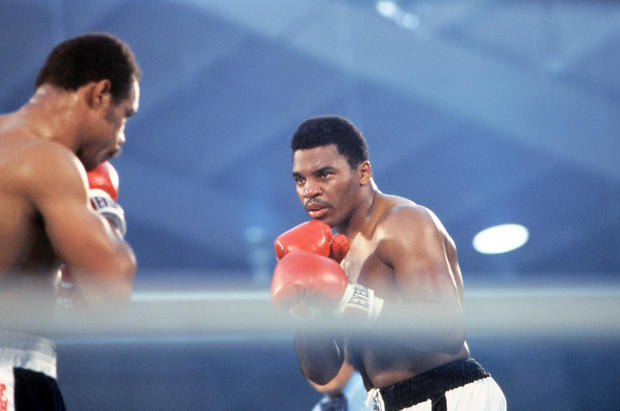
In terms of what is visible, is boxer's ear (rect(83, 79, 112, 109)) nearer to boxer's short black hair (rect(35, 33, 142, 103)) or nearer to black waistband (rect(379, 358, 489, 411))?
boxer's short black hair (rect(35, 33, 142, 103))

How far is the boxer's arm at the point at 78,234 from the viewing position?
1.35 metres

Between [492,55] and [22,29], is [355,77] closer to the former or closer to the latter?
[492,55]

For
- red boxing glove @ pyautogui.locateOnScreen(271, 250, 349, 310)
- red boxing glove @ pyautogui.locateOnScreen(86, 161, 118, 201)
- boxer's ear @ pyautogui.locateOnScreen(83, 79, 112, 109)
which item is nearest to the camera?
boxer's ear @ pyautogui.locateOnScreen(83, 79, 112, 109)

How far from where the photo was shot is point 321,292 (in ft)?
6.25

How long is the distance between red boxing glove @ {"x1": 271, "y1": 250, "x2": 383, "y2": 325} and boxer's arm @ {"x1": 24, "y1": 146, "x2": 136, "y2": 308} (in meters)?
0.62

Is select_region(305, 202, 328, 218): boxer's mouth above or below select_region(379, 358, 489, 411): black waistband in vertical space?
above

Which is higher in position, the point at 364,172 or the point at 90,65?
the point at 364,172

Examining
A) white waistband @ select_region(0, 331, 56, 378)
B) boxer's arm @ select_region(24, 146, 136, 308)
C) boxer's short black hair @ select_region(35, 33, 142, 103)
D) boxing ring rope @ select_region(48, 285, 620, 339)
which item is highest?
boxer's short black hair @ select_region(35, 33, 142, 103)

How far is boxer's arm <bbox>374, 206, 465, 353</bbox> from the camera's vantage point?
1893 mm

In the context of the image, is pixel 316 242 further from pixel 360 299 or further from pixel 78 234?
pixel 78 234

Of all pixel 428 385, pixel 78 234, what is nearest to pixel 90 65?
pixel 78 234

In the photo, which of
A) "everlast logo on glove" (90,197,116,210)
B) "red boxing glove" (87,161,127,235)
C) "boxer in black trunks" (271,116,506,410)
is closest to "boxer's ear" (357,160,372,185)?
"boxer in black trunks" (271,116,506,410)

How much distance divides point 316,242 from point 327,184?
22 centimetres

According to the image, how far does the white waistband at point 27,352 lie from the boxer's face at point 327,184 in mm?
1092
